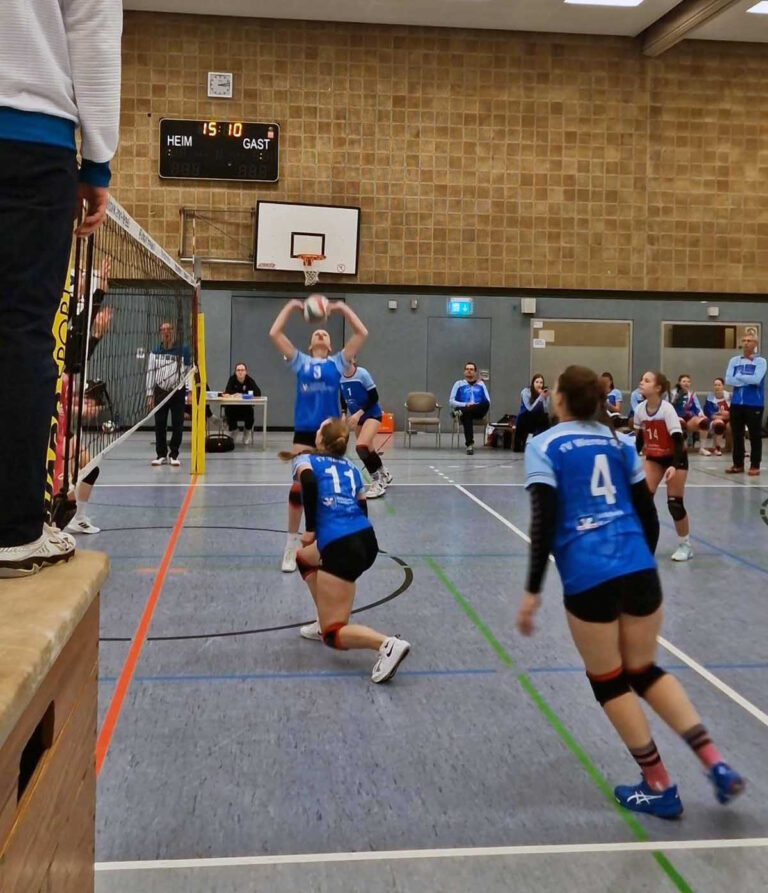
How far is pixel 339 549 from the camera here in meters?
4.31

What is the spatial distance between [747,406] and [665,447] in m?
6.44

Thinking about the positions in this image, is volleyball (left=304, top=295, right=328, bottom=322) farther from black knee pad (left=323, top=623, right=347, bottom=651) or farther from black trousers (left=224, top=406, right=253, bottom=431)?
black trousers (left=224, top=406, right=253, bottom=431)

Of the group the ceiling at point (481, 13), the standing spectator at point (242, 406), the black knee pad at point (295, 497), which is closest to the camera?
the black knee pad at point (295, 497)

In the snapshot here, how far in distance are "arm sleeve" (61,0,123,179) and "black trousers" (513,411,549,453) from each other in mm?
14534

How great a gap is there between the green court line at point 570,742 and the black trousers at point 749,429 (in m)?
8.32

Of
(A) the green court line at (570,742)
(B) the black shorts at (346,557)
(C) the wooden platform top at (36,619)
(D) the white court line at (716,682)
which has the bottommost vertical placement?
(A) the green court line at (570,742)

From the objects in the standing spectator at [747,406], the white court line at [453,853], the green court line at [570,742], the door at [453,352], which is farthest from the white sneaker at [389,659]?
the door at [453,352]

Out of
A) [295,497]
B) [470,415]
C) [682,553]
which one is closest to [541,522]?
[295,497]

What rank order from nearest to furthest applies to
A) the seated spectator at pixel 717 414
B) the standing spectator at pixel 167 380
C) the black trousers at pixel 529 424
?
the standing spectator at pixel 167 380
the black trousers at pixel 529 424
the seated spectator at pixel 717 414

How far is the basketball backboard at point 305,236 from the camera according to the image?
1838 centimetres

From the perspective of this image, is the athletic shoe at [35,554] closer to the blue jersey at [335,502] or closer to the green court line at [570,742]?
the green court line at [570,742]

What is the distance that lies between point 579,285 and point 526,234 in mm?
1625

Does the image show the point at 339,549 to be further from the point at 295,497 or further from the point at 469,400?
the point at 469,400

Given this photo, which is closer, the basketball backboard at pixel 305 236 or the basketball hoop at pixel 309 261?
the basketball backboard at pixel 305 236
